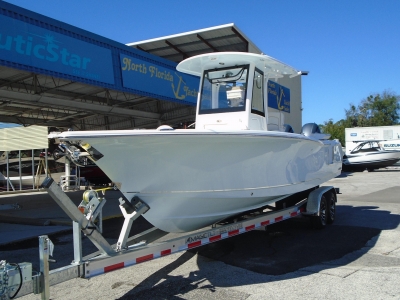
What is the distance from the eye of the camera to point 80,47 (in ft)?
32.2

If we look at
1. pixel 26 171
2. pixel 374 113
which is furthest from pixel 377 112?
pixel 26 171

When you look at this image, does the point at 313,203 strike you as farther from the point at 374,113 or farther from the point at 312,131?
the point at 374,113

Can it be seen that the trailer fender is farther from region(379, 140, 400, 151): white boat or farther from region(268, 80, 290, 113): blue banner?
region(379, 140, 400, 151): white boat

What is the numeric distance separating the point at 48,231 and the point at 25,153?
2782 cm

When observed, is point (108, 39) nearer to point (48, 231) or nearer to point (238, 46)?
point (48, 231)

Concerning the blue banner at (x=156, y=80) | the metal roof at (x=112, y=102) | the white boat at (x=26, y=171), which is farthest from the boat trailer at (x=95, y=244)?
the white boat at (x=26, y=171)

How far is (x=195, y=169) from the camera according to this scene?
4594mm

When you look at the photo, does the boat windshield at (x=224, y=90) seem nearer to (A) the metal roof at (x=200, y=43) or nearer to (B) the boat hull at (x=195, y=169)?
(B) the boat hull at (x=195, y=169)

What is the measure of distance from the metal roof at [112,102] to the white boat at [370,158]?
1032 cm

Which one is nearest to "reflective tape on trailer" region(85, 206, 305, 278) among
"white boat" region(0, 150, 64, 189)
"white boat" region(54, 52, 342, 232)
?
"white boat" region(54, 52, 342, 232)

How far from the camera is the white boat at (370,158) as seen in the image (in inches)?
919

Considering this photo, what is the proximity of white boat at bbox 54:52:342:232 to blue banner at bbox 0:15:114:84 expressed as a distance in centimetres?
404

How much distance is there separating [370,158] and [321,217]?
59.8ft

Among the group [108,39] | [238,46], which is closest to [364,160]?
A: [238,46]
